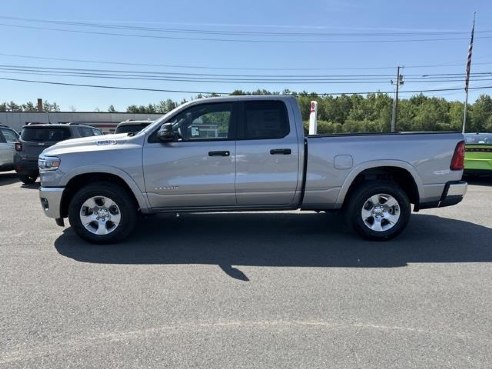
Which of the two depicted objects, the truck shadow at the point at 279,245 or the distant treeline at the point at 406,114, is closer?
the truck shadow at the point at 279,245

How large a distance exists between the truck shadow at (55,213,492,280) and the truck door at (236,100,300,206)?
0.72m

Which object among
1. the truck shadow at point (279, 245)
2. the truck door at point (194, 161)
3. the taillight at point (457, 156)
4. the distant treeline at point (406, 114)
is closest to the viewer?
the truck shadow at point (279, 245)

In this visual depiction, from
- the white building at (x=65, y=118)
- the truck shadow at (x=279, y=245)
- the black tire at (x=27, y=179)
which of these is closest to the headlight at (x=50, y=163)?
the truck shadow at (x=279, y=245)

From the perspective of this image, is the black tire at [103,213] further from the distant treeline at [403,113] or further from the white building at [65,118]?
the distant treeline at [403,113]

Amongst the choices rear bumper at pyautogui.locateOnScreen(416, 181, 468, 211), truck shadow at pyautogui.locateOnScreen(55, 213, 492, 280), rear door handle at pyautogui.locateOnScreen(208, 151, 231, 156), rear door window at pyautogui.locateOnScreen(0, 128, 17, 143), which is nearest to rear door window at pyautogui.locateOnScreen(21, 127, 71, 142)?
rear door window at pyautogui.locateOnScreen(0, 128, 17, 143)

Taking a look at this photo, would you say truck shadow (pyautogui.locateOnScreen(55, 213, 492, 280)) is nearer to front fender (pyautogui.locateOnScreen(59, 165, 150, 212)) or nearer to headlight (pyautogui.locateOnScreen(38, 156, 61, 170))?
front fender (pyautogui.locateOnScreen(59, 165, 150, 212))

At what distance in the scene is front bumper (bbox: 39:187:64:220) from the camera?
6023 mm

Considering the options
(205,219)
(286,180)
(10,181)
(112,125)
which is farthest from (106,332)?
(112,125)

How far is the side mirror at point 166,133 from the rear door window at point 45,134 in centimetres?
797

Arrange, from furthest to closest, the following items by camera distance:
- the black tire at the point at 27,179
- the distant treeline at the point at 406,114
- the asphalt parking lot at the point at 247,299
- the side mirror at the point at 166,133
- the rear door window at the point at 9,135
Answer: the distant treeline at the point at 406,114
the rear door window at the point at 9,135
the black tire at the point at 27,179
the side mirror at the point at 166,133
the asphalt parking lot at the point at 247,299

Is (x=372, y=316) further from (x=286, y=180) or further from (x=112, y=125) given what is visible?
(x=112, y=125)

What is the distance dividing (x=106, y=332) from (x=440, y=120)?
108 metres

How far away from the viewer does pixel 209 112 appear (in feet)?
20.4

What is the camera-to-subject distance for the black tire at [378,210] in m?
6.24
